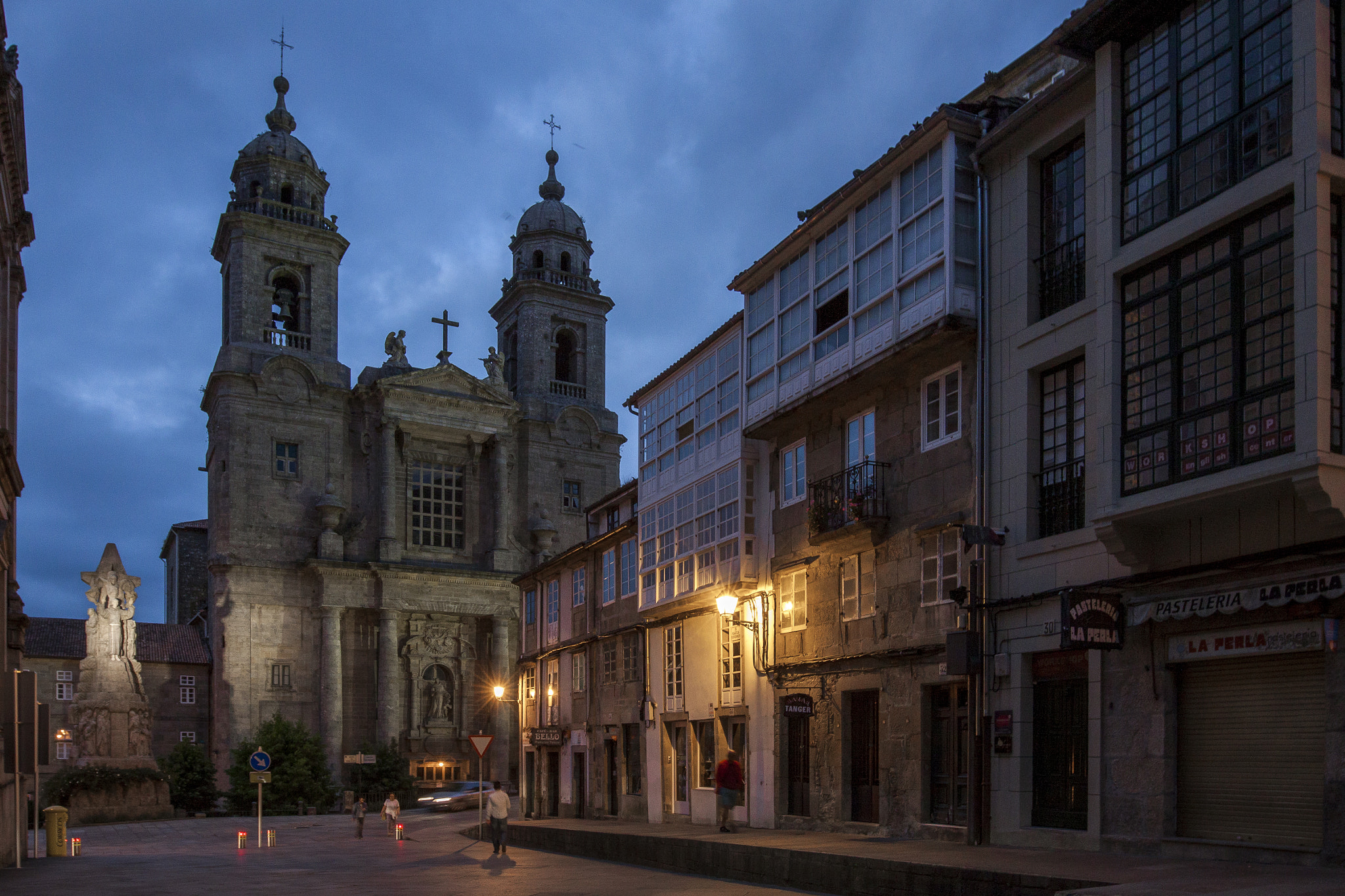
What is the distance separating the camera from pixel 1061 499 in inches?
730

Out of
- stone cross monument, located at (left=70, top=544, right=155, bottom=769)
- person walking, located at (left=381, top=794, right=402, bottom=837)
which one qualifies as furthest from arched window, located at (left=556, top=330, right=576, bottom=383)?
person walking, located at (left=381, top=794, right=402, bottom=837)

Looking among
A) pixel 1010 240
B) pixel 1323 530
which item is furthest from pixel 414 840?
pixel 1323 530

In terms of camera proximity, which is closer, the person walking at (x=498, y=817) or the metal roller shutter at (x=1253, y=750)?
the metal roller shutter at (x=1253, y=750)

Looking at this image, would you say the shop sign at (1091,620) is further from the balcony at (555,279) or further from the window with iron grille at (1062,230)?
the balcony at (555,279)

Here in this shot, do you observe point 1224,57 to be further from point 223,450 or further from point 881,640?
point 223,450

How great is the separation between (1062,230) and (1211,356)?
188 inches

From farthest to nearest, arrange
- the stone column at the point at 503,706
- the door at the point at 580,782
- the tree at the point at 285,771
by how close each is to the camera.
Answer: the stone column at the point at 503,706, the tree at the point at 285,771, the door at the point at 580,782

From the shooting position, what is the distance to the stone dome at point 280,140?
6159 cm

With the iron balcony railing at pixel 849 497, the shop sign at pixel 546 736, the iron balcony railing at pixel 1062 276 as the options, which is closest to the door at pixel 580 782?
the shop sign at pixel 546 736

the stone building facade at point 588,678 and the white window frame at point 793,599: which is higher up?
the white window frame at point 793,599

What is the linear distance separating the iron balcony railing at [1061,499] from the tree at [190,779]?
4046 centimetres

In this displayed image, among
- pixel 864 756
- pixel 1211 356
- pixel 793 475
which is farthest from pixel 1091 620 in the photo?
pixel 793 475

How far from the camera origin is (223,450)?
57688mm

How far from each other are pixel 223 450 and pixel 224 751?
1274 centimetres
